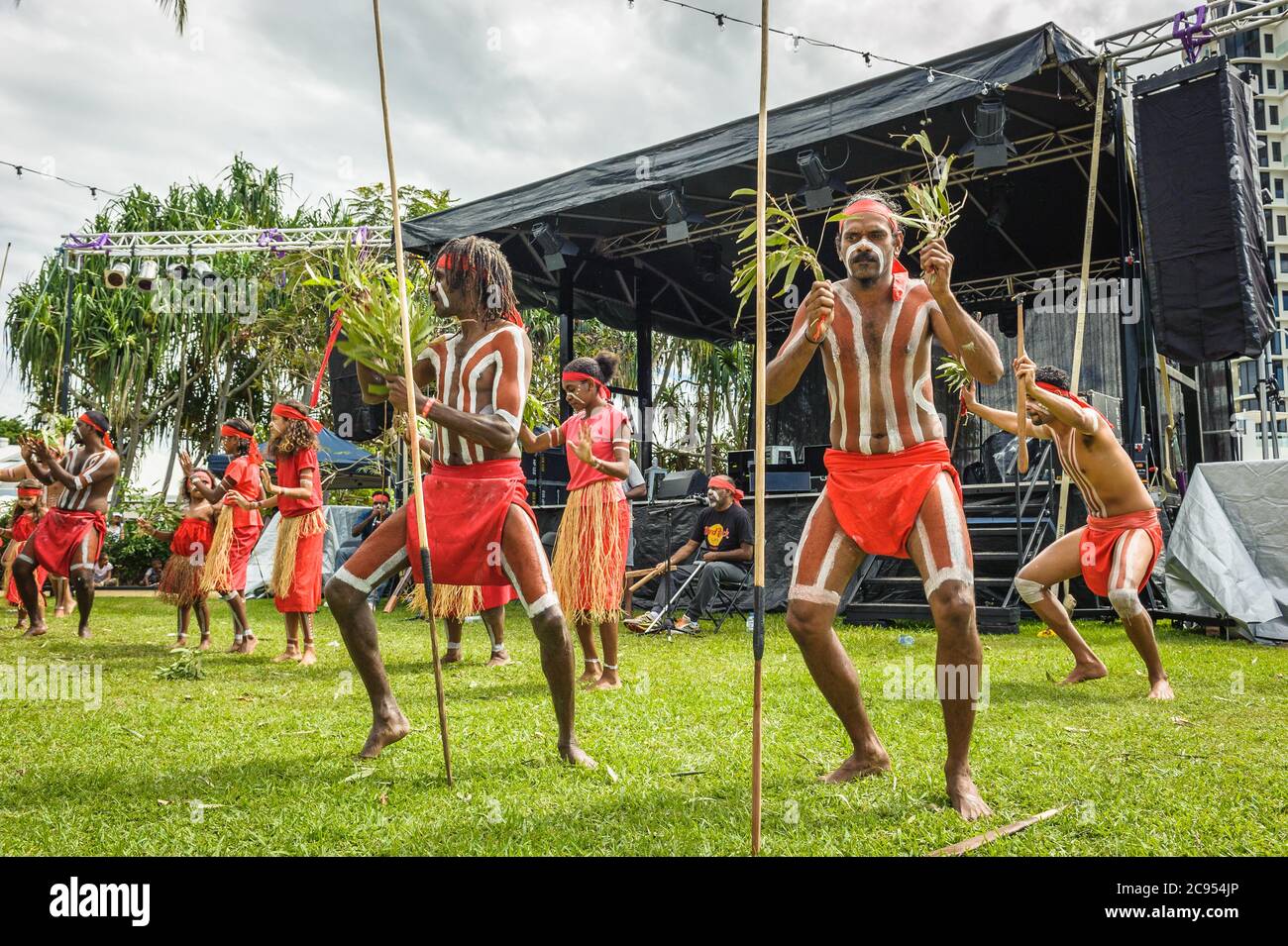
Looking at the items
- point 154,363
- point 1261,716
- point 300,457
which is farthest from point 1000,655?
point 154,363

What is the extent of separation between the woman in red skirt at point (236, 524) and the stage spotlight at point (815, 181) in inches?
259

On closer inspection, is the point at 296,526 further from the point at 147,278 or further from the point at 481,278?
the point at 147,278

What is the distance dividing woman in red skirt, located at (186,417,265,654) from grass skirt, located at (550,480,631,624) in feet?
9.74

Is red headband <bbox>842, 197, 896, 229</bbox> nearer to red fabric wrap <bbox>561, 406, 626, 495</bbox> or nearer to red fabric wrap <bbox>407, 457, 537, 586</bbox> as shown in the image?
red fabric wrap <bbox>407, 457, 537, 586</bbox>

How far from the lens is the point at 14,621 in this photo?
1000 cm

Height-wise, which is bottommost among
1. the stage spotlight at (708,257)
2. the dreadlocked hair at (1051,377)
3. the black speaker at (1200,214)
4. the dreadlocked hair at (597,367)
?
the dreadlocked hair at (1051,377)

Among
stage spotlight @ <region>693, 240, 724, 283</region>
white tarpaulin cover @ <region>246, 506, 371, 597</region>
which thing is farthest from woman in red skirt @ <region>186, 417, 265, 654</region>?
stage spotlight @ <region>693, 240, 724, 283</region>

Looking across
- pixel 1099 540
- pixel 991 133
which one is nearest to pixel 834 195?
pixel 991 133

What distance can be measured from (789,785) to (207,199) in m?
24.9

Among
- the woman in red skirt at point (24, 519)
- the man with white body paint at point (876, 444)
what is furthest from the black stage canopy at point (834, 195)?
the man with white body paint at point (876, 444)

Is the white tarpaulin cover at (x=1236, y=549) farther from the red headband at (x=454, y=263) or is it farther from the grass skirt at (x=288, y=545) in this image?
the grass skirt at (x=288, y=545)

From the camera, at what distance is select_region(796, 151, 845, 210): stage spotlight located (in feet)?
34.1

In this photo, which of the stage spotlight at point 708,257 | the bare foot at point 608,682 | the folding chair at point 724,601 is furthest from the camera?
the stage spotlight at point 708,257

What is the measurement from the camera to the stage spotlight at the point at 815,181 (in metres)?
10.4
